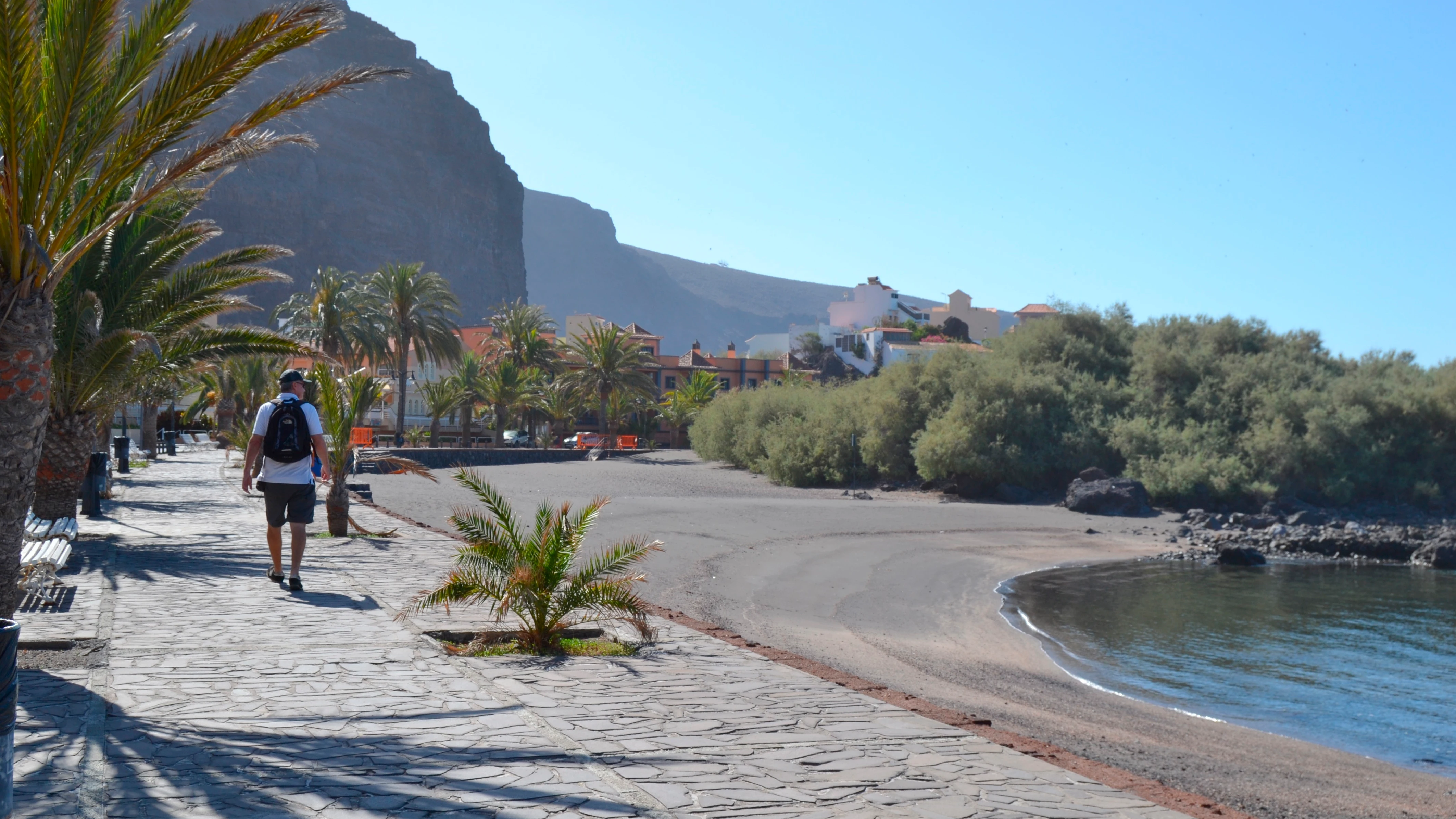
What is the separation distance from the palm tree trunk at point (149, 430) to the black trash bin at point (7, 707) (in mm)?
35800

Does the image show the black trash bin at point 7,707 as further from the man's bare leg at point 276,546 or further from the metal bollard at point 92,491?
the metal bollard at point 92,491

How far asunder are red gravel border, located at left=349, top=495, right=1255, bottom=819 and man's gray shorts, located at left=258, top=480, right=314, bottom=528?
3.12m

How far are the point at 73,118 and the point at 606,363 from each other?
47035 mm

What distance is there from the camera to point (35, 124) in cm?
583

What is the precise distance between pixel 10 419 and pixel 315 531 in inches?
373

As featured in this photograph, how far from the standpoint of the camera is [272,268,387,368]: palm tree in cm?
3934

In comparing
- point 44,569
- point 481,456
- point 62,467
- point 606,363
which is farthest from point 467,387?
point 44,569

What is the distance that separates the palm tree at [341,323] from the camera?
39.3 m

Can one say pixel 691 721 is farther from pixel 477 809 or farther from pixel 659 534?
pixel 659 534

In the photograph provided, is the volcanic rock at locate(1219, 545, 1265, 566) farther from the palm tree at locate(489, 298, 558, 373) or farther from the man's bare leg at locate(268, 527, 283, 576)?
the palm tree at locate(489, 298, 558, 373)

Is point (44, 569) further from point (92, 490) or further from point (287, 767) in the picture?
point (92, 490)

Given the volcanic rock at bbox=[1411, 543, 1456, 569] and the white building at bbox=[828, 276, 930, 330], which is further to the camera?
the white building at bbox=[828, 276, 930, 330]

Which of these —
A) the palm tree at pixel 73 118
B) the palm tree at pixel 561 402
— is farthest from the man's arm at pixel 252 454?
the palm tree at pixel 561 402

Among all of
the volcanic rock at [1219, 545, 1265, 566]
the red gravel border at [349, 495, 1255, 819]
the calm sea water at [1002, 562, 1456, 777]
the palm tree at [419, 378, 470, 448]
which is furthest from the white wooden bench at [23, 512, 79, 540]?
the palm tree at [419, 378, 470, 448]
